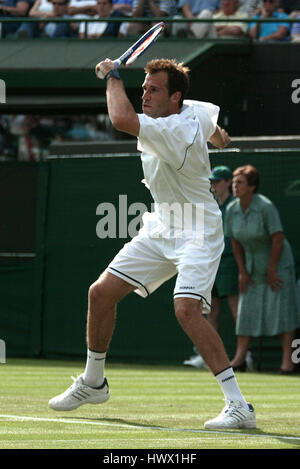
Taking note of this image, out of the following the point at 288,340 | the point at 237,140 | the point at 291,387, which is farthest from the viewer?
the point at 237,140

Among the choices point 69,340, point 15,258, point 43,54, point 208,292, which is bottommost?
point 69,340

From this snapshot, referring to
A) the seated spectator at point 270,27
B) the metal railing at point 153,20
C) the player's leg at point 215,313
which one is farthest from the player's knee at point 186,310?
the seated spectator at point 270,27

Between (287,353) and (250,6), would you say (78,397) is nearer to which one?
(287,353)

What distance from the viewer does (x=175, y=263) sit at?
21.6ft

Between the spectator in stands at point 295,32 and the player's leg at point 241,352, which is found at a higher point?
the spectator in stands at point 295,32

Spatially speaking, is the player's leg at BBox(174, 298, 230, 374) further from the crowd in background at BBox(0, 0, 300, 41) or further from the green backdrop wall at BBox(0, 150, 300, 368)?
the crowd in background at BBox(0, 0, 300, 41)

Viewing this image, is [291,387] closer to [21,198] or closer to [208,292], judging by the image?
[208,292]

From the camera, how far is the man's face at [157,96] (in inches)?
257

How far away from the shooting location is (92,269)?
12.6 metres

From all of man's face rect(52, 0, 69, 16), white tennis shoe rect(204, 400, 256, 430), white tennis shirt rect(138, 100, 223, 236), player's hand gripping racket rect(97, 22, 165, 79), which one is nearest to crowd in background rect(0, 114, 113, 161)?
man's face rect(52, 0, 69, 16)

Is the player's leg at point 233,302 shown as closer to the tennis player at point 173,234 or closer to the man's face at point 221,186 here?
the man's face at point 221,186

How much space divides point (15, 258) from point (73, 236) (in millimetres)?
897
